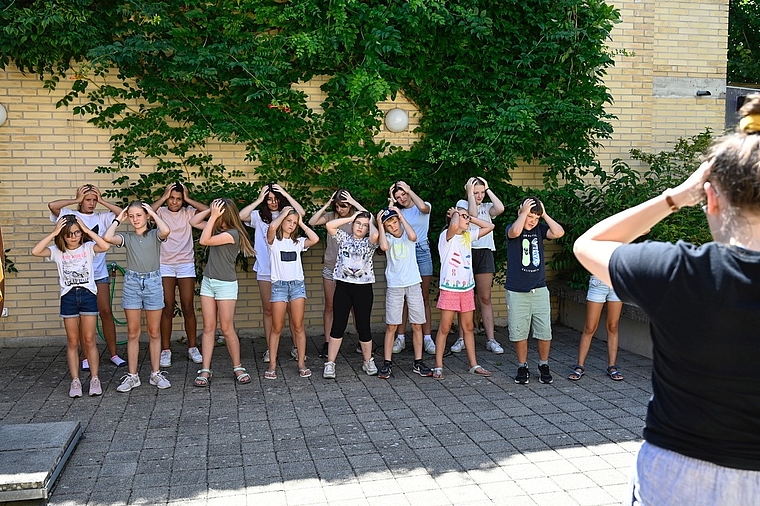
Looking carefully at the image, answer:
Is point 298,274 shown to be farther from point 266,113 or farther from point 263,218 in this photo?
point 266,113

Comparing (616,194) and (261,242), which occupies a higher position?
(616,194)

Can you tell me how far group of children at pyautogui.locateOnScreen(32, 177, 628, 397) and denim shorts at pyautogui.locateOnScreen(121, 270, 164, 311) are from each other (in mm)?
10

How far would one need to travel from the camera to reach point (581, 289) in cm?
920

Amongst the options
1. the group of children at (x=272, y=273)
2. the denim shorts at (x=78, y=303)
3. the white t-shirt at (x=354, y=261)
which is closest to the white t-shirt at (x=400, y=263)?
the group of children at (x=272, y=273)

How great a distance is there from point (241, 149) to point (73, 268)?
2.98m

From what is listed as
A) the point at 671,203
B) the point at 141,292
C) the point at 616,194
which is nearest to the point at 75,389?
the point at 141,292

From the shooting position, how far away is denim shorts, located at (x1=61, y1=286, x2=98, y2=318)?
6.72 metres

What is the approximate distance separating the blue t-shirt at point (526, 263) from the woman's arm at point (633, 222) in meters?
5.00

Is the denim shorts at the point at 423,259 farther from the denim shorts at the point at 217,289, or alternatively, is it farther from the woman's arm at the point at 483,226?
the denim shorts at the point at 217,289

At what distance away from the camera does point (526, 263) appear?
23.3 ft

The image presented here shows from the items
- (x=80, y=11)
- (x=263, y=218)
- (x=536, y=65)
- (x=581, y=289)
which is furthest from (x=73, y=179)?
(x=581, y=289)

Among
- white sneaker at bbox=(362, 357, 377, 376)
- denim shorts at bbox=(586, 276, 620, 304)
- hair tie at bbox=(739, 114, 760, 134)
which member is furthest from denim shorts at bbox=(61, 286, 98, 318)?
hair tie at bbox=(739, 114, 760, 134)

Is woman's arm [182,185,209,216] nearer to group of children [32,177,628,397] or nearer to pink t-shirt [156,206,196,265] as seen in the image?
group of children [32,177,628,397]

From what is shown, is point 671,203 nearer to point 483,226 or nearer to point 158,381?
point 483,226
